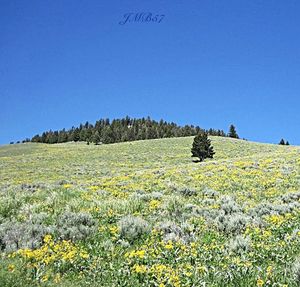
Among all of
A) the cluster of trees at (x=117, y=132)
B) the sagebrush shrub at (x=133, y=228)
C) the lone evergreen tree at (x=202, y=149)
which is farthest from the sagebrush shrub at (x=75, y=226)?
the cluster of trees at (x=117, y=132)

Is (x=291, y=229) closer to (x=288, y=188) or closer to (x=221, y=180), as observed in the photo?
(x=288, y=188)

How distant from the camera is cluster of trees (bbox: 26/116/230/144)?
383ft

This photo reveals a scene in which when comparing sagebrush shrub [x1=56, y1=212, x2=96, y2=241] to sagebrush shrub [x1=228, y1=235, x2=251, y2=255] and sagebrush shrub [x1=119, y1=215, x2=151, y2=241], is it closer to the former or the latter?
sagebrush shrub [x1=119, y1=215, x2=151, y2=241]

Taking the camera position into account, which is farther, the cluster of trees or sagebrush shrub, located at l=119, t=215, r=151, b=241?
the cluster of trees

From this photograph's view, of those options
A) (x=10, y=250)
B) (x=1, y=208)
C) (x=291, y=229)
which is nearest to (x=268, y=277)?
(x=291, y=229)

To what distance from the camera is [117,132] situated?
121m

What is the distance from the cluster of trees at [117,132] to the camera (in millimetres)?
116750

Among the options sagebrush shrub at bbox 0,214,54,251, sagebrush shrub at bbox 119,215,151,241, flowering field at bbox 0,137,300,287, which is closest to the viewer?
flowering field at bbox 0,137,300,287

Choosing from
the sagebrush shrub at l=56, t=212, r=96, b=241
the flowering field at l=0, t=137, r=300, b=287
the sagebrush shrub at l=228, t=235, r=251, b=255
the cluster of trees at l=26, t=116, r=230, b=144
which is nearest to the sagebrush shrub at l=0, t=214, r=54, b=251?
the flowering field at l=0, t=137, r=300, b=287

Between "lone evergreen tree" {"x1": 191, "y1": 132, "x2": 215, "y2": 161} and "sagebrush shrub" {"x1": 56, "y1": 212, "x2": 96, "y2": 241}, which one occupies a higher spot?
"lone evergreen tree" {"x1": 191, "y1": 132, "x2": 215, "y2": 161}

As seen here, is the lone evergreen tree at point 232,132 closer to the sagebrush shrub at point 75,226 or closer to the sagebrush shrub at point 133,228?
the sagebrush shrub at point 75,226

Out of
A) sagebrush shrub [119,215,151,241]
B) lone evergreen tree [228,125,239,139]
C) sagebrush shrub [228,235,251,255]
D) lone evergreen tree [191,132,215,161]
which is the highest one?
lone evergreen tree [228,125,239,139]

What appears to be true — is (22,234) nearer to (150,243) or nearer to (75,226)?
(75,226)

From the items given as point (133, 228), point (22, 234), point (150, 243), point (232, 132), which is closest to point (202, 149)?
point (133, 228)
